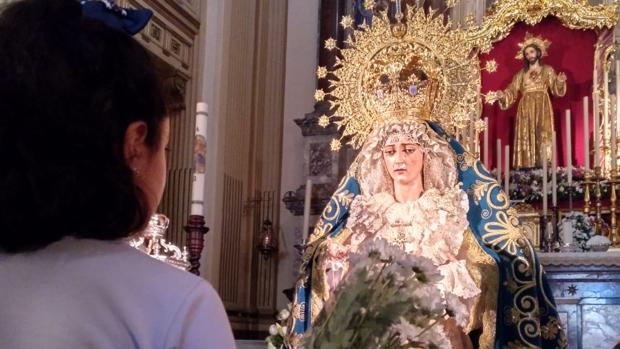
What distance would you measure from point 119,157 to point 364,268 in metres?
0.33

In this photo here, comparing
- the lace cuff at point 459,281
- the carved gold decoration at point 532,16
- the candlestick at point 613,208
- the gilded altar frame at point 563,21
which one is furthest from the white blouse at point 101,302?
the carved gold decoration at point 532,16

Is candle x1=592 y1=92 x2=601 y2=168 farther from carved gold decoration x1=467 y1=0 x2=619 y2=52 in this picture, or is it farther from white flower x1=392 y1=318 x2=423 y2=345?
white flower x1=392 y1=318 x2=423 y2=345

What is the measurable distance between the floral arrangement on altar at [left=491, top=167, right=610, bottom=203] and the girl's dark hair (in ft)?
15.6

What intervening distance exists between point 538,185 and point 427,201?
219 cm

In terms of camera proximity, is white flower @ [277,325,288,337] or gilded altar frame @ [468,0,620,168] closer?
white flower @ [277,325,288,337]

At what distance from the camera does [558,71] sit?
6406 mm

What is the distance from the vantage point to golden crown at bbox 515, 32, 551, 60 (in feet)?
21.0

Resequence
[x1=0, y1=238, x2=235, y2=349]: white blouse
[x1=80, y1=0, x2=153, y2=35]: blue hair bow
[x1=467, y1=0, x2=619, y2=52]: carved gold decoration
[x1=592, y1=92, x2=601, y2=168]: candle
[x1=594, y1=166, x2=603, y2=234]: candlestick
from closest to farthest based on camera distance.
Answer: [x1=0, y1=238, x2=235, y2=349]: white blouse
[x1=80, y1=0, x2=153, y2=35]: blue hair bow
[x1=594, y1=166, x2=603, y2=234]: candlestick
[x1=592, y1=92, x2=601, y2=168]: candle
[x1=467, y1=0, x2=619, y2=52]: carved gold decoration

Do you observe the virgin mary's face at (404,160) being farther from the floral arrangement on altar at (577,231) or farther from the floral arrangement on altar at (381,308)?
the floral arrangement on altar at (381,308)

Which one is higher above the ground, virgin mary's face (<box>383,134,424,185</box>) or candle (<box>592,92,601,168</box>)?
candle (<box>592,92,601,168</box>)

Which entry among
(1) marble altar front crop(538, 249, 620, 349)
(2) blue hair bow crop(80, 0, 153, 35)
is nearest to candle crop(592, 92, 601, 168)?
(1) marble altar front crop(538, 249, 620, 349)

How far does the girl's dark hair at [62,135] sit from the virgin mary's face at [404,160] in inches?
119

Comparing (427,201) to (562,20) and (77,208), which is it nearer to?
(77,208)

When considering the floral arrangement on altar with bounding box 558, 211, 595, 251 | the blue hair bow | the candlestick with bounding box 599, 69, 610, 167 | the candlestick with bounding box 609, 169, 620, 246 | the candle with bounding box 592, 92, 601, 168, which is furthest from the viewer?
the candlestick with bounding box 599, 69, 610, 167
